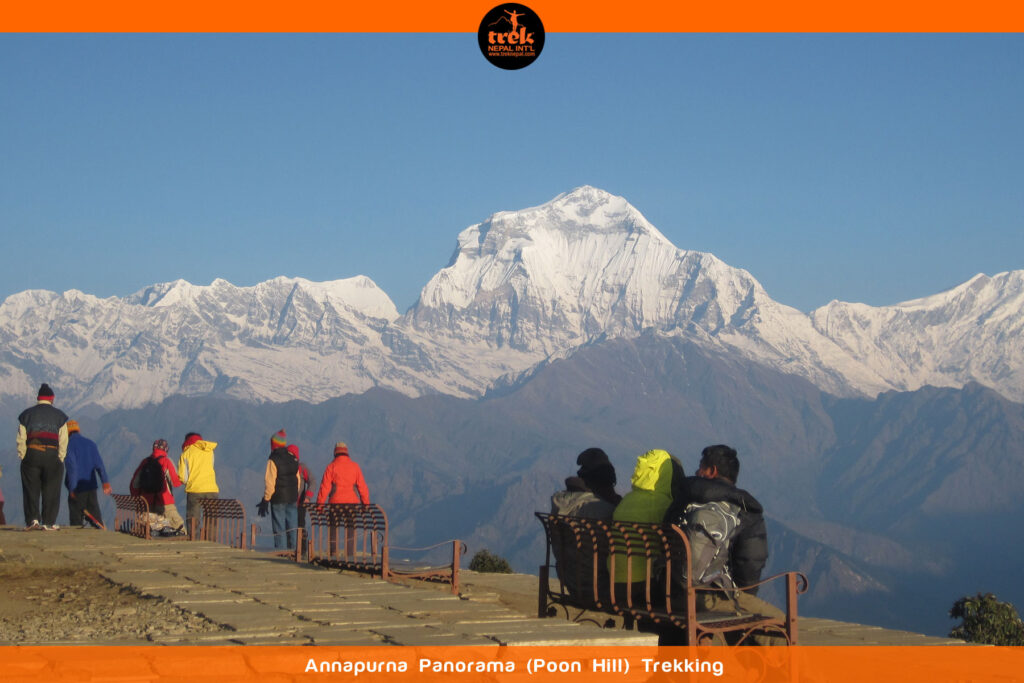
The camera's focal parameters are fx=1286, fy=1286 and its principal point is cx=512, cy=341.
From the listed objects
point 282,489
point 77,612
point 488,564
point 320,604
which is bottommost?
point 488,564

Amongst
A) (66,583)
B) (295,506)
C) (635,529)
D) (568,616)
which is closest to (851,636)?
(568,616)

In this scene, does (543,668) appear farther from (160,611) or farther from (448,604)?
(160,611)

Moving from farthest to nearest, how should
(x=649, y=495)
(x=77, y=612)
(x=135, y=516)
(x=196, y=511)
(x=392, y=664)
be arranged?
(x=135, y=516) → (x=196, y=511) → (x=77, y=612) → (x=649, y=495) → (x=392, y=664)

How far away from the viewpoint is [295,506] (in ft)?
58.3

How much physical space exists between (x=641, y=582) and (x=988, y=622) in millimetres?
15001

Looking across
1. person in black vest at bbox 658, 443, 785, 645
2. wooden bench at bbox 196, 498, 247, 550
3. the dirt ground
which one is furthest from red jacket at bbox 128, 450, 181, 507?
person in black vest at bbox 658, 443, 785, 645

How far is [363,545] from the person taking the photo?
11.9m

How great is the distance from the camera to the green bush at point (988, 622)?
20667 millimetres

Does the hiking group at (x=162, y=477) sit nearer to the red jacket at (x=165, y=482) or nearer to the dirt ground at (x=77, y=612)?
the red jacket at (x=165, y=482)

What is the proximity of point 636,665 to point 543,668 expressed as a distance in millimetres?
710

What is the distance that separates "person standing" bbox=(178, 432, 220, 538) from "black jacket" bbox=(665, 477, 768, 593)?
36.4ft

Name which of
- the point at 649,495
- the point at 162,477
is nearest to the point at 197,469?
the point at 162,477

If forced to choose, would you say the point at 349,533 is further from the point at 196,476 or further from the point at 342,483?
the point at 196,476

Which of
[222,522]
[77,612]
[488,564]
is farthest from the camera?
[488,564]
